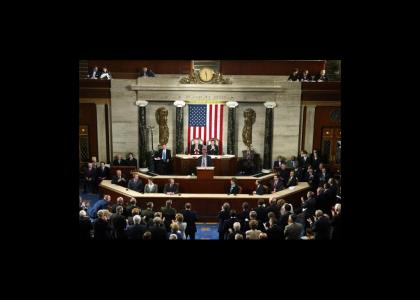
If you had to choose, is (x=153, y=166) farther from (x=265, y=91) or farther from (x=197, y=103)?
(x=265, y=91)

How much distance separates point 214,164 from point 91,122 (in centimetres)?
484

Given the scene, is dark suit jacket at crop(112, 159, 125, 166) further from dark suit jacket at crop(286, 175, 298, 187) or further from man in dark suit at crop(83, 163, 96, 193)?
dark suit jacket at crop(286, 175, 298, 187)

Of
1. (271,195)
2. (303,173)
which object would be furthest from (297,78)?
(271,195)

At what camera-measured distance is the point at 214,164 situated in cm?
1595

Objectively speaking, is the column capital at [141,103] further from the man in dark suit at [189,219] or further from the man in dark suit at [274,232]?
the man in dark suit at [274,232]

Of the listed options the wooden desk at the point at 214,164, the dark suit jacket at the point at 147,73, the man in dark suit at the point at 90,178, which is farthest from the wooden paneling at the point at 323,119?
the man in dark suit at the point at 90,178

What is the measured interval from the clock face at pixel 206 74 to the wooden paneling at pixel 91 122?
410 centimetres

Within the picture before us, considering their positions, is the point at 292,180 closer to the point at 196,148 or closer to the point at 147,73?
the point at 196,148

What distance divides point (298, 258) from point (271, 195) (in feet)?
11.6

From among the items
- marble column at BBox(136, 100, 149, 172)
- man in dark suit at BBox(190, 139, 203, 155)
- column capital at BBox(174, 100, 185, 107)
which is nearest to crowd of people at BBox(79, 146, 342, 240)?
A: man in dark suit at BBox(190, 139, 203, 155)

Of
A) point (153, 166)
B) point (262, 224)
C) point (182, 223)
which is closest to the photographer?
point (182, 223)

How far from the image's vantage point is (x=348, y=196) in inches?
384

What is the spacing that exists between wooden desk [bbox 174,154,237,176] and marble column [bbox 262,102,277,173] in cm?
127

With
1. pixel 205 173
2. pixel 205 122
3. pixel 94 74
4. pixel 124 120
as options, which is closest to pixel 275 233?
pixel 205 173
